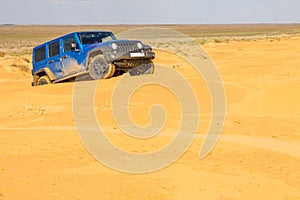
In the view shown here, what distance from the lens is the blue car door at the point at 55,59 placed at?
601 inches

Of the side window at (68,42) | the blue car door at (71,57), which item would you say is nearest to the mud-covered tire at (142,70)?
the blue car door at (71,57)

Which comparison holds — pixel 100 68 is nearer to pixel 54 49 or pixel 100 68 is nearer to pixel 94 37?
pixel 94 37

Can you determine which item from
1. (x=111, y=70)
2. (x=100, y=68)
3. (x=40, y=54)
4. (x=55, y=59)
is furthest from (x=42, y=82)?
(x=111, y=70)

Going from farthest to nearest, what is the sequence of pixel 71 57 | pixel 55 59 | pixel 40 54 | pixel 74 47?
pixel 40 54 → pixel 55 59 → pixel 71 57 → pixel 74 47

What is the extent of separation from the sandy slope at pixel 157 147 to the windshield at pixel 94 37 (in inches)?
65.4

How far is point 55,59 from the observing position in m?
15.4

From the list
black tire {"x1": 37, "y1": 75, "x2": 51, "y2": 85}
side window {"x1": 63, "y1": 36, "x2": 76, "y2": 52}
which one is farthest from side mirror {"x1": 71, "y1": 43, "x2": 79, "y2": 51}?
black tire {"x1": 37, "y1": 75, "x2": 51, "y2": 85}

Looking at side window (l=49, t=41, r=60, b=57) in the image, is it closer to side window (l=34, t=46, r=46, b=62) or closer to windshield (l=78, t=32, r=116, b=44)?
side window (l=34, t=46, r=46, b=62)

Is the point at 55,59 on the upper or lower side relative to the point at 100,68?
upper

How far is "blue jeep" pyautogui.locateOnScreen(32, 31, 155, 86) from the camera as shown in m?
14.1

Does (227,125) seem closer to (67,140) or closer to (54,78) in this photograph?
(67,140)

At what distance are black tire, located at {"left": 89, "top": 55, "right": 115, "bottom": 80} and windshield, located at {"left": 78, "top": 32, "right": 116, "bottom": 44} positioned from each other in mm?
929

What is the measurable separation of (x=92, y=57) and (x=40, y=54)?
108 inches

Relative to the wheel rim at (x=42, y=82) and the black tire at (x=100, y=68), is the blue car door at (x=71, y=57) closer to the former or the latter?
the black tire at (x=100, y=68)
